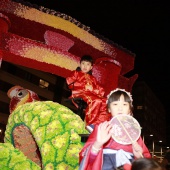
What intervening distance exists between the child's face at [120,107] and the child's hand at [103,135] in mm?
352

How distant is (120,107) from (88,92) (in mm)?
1196

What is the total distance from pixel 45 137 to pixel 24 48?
7.63ft

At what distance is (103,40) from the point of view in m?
4.74

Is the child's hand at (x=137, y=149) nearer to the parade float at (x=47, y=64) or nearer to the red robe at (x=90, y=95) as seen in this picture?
the parade float at (x=47, y=64)

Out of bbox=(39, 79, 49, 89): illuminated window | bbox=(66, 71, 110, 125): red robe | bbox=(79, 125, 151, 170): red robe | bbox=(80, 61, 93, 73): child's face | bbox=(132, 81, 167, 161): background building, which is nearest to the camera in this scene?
bbox=(79, 125, 151, 170): red robe

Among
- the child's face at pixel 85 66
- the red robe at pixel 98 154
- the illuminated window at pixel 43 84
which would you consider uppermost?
the illuminated window at pixel 43 84

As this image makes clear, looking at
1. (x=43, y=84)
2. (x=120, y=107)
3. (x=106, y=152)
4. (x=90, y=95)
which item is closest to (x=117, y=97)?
(x=120, y=107)

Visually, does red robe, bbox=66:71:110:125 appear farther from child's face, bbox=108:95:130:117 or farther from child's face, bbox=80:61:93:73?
child's face, bbox=108:95:130:117

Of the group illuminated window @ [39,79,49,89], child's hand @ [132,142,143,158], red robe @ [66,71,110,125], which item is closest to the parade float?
child's hand @ [132,142,143,158]

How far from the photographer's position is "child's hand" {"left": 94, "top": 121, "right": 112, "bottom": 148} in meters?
1.64

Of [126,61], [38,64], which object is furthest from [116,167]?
[126,61]

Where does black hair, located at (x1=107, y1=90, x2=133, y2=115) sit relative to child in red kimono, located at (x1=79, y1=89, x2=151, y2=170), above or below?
above

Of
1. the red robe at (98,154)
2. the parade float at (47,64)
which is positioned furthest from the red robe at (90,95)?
the red robe at (98,154)

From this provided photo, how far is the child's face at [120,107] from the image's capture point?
2018 millimetres
